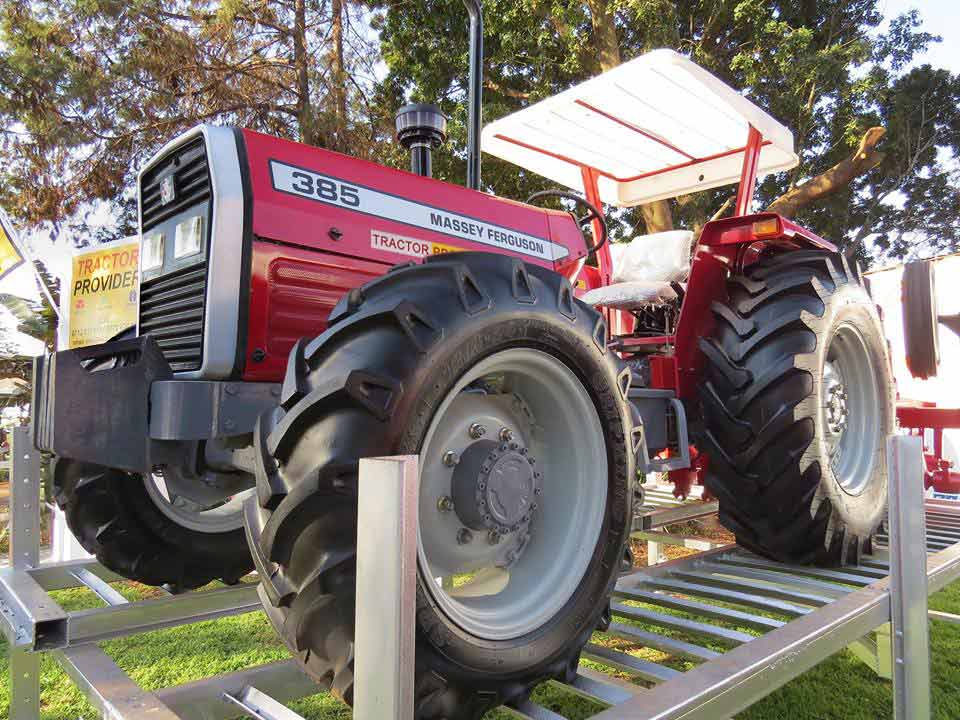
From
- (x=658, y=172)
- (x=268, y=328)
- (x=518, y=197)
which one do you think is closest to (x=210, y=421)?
(x=268, y=328)

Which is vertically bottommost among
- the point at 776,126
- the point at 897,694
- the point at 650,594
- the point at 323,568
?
the point at 897,694

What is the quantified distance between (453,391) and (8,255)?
6.52m

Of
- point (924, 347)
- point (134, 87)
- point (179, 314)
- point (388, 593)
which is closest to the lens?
point (388, 593)

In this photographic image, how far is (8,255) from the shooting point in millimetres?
6375

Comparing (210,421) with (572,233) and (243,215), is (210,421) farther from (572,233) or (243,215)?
(572,233)

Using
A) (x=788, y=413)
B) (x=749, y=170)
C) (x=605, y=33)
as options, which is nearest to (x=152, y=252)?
(x=788, y=413)

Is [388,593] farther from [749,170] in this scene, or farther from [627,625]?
[749,170]

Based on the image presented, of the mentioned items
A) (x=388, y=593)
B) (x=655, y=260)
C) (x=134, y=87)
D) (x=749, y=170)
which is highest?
(x=134, y=87)

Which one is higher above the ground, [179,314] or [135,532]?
[179,314]

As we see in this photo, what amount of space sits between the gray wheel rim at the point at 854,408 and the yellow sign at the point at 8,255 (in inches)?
262

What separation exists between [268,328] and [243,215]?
0.31 meters

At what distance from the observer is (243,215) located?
6.23 feet

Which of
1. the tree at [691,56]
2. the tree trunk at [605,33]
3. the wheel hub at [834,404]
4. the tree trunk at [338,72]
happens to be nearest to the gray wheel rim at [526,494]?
the wheel hub at [834,404]

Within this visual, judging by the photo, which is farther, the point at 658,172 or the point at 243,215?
the point at 658,172
